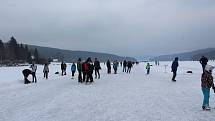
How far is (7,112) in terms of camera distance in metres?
11.4

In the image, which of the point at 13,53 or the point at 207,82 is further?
the point at 13,53

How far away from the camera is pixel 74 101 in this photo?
1399 cm

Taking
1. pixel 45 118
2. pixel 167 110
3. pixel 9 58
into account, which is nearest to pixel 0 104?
pixel 45 118

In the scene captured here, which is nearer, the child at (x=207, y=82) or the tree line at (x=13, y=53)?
the child at (x=207, y=82)

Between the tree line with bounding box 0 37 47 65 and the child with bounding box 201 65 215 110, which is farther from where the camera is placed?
the tree line with bounding box 0 37 47 65

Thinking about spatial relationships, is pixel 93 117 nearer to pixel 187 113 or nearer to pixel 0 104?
pixel 187 113

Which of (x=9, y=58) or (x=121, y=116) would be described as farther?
(x=9, y=58)

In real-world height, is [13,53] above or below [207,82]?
above

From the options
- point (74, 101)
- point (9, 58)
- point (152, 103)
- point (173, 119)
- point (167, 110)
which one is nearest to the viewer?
point (173, 119)

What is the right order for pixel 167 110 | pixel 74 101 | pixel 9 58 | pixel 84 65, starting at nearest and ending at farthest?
pixel 167 110 < pixel 74 101 < pixel 84 65 < pixel 9 58

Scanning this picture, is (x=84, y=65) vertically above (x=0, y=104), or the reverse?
(x=84, y=65)

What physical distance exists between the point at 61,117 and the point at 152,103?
13.8 feet

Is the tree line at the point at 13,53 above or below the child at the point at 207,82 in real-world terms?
above

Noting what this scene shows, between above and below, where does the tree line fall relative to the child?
above
